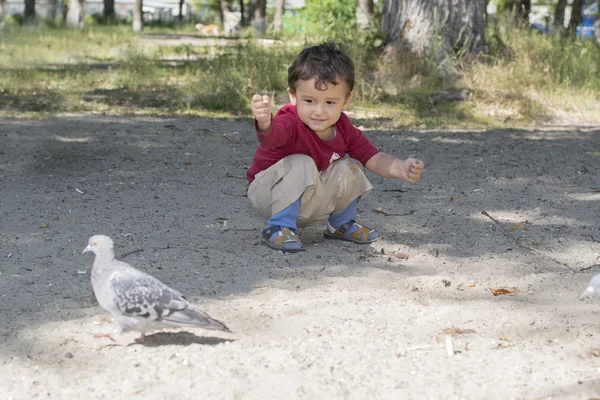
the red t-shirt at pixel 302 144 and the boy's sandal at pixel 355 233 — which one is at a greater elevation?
the red t-shirt at pixel 302 144

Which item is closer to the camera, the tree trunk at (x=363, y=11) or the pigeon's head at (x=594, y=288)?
the pigeon's head at (x=594, y=288)

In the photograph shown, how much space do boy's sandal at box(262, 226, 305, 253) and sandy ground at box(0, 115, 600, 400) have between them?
6 cm

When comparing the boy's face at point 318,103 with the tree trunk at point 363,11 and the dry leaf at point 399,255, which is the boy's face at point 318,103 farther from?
the tree trunk at point 363,11

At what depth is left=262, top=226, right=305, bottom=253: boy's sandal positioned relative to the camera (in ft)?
13.2

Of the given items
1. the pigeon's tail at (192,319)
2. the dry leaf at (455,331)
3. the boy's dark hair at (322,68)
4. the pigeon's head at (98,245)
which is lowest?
the dry leaf at (455,331)

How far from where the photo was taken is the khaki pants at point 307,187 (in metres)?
3.99

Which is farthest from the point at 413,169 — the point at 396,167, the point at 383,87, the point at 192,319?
the point at 383,87

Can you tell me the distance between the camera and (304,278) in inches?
145

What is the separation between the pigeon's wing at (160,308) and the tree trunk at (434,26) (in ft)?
22.3

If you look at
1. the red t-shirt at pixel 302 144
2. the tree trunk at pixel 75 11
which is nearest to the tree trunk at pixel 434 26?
the red t-shirt at pixel 302 144

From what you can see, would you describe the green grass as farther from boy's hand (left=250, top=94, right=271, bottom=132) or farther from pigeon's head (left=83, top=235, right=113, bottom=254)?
pigeon's head (left=83, top=235, right=113, bottom=254)

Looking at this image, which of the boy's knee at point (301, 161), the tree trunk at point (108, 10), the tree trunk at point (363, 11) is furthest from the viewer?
the tree trunk at point (108, 10)

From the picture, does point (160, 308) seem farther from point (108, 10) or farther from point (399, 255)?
point (108, 10)

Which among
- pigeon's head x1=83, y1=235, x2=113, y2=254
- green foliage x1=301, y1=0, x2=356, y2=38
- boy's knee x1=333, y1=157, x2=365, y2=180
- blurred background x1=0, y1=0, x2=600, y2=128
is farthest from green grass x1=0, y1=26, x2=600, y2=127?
green foliage x1=301, y1=0, x2=356, y2=38
